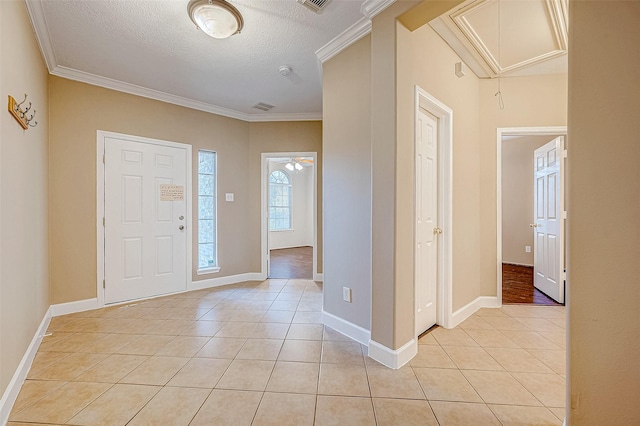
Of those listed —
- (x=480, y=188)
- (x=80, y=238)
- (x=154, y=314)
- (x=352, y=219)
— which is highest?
(x=480, y=188)

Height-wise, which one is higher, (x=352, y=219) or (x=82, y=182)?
(x=82, y=182)

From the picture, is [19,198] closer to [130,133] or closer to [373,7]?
[130,133]

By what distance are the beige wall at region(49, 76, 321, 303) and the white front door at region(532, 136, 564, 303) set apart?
3.15 meters

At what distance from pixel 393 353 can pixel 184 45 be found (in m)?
3.13

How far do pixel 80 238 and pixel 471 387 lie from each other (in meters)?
3.92

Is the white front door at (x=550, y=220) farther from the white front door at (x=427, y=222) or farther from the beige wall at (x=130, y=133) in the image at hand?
the beige wall at (x=130, y=133)

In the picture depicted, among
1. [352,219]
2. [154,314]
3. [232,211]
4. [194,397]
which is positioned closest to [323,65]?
[352,219]

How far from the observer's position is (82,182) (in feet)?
9.89

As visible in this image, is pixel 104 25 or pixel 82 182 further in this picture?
pixel 82 182

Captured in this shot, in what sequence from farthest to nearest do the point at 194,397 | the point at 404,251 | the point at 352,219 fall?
the point at 352,219 → the point at 404,251 → the point at 194,397

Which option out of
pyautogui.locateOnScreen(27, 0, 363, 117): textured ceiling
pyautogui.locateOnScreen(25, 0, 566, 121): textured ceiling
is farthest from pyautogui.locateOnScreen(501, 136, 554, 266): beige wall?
pyautogui.locateOnScreen(27, 0, 363, 117): textured ceiling

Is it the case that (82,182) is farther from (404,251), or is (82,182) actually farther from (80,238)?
(404,251)

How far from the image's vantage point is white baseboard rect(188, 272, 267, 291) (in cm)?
386

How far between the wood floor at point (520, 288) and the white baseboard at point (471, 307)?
0.35 m
